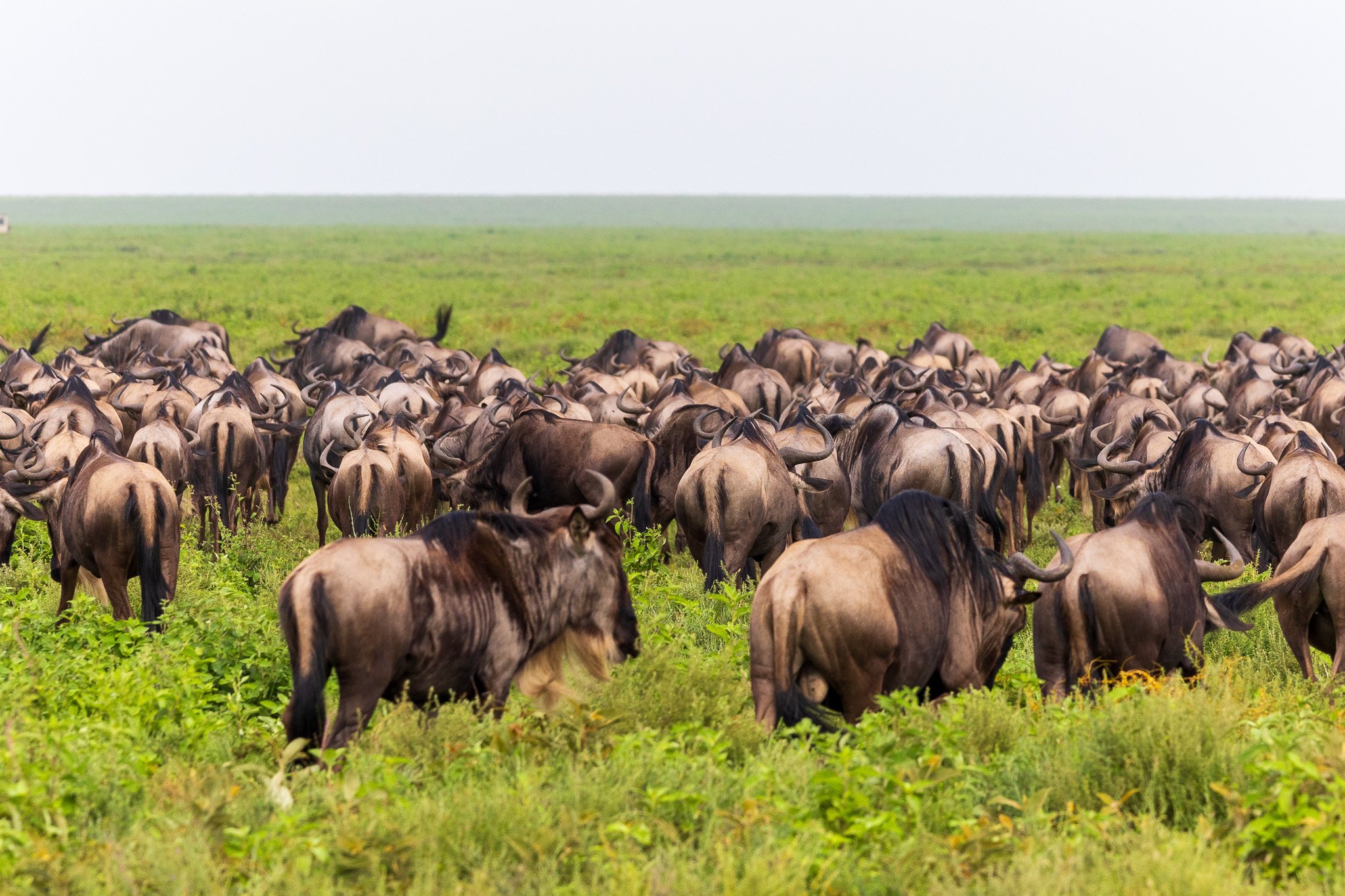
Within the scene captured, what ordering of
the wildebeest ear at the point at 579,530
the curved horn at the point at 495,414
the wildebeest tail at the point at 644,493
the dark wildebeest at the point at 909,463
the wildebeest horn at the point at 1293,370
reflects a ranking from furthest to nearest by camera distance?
the wildebeest horn at the point at 1293,370
the curved horn at the point at 495,414
the wildebeest tail at the point at 644,493
the dark wildebeest at the point at 909,463
the wildebeest ear at the point at 579,530

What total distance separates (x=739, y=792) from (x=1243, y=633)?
4.49 meters

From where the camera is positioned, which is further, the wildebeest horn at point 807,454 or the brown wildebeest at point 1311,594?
the wildebeest horn at point 807,454

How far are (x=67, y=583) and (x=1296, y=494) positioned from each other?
778 centimetres

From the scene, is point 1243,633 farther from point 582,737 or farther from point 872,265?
point 872,265

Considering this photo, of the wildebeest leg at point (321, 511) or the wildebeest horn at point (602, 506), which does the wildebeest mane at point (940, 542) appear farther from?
the wildebeest leg at point (321, 511)

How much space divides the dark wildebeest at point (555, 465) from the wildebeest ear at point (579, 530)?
4277mm

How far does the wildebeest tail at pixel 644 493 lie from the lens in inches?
398

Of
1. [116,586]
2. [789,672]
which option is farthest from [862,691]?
[116,586]

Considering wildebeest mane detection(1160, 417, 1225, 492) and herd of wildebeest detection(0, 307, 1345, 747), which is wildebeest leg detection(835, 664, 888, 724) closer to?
herd of wildebeest detection(0, 307, 1345, 747)

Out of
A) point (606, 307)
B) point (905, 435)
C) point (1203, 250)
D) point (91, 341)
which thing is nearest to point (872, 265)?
point (1203, 250)

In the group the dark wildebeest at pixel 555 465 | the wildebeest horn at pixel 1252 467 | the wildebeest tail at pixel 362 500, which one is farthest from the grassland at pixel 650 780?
the dark wildebeest at pixel 555 465

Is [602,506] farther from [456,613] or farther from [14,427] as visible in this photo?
[14,427]

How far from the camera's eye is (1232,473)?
949 centimetres

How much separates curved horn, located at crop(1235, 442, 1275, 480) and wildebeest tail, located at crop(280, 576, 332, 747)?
259 inches
